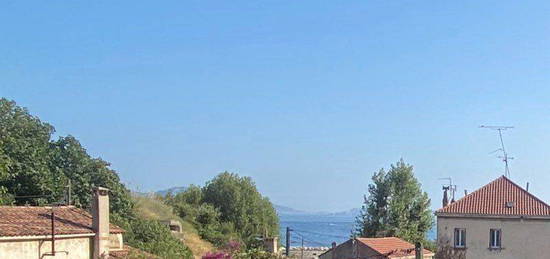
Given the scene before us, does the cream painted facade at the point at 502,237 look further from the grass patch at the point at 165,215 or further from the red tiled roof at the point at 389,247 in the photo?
the grass patch at the point at 165,215

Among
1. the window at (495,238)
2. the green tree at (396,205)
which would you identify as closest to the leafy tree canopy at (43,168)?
the window at (495,238)

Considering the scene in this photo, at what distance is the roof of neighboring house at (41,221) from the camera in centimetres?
2394

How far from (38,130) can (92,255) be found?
1651cm

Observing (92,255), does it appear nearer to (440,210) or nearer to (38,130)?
(38,130)

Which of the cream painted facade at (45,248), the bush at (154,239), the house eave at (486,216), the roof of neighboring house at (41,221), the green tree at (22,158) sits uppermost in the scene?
the green tree at (22,158)

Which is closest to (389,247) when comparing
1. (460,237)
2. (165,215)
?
(460,237)

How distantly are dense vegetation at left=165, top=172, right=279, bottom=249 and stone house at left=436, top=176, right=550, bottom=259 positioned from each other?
61.4 ft

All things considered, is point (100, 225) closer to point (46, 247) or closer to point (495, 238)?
point (46, 247)

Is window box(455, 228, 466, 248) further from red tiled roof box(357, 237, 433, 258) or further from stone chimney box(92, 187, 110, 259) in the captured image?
stone chimney box(92, 187, 110, 259)

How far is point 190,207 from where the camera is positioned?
197ft

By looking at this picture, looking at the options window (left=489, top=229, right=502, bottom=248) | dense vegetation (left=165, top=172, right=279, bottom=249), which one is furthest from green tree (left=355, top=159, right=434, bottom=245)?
window (left=489, top=229, right=502, bottom=248)

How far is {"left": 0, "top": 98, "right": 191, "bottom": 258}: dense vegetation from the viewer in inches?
1439

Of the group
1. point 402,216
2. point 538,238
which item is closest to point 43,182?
point 538,238

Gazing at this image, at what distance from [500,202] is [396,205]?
25.3 metres
